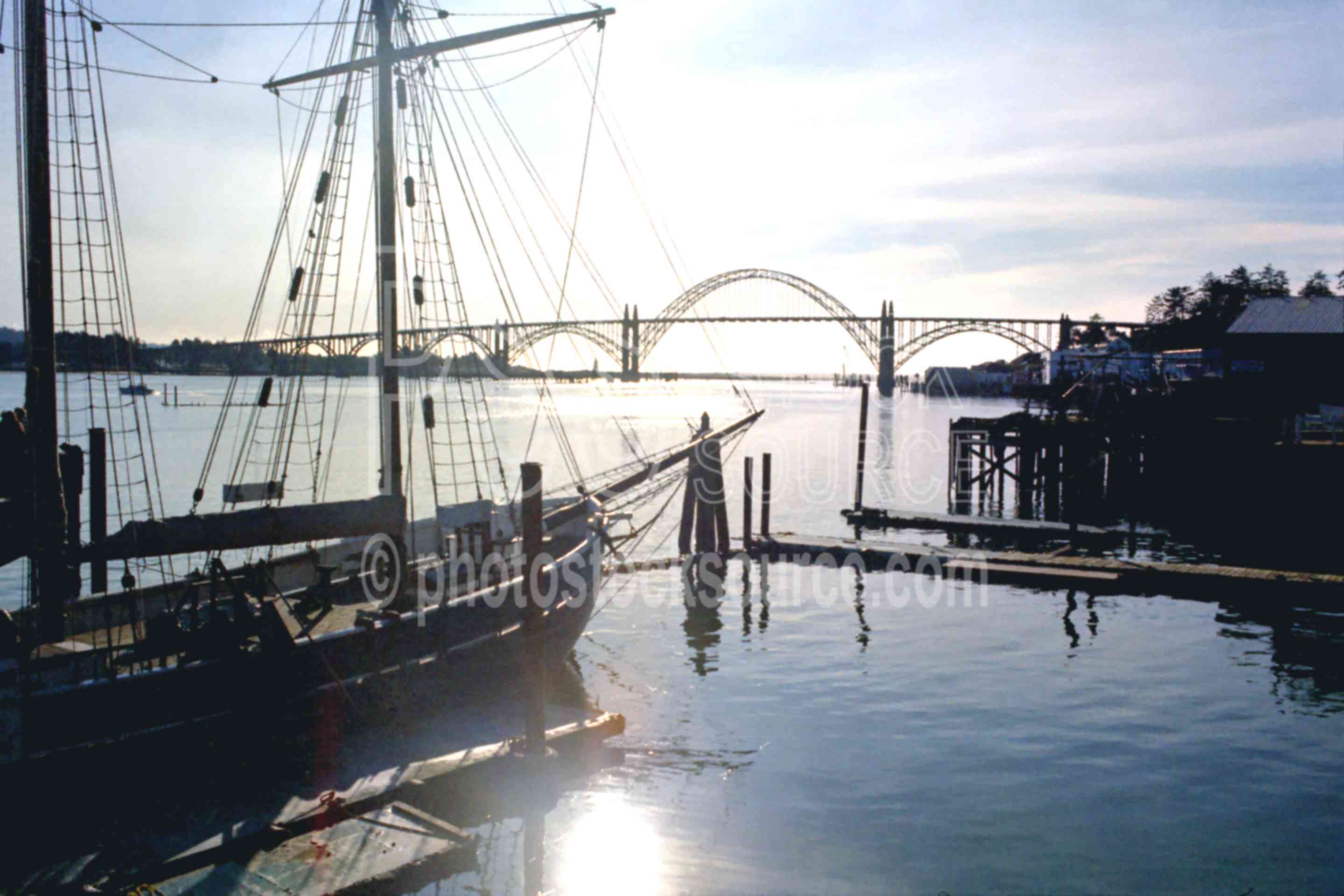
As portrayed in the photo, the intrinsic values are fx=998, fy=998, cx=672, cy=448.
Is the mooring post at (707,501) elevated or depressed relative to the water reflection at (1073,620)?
elevated

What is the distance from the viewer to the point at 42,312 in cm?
1132

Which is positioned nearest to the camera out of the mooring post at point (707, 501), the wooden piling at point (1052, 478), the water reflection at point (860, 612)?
the water reflection at point (860, 612)

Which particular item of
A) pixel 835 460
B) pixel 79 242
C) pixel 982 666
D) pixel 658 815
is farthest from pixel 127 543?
pixel 835 460

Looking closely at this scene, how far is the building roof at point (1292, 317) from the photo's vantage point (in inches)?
1811

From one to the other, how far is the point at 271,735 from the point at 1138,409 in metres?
38.9

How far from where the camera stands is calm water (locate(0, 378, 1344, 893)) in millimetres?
10625

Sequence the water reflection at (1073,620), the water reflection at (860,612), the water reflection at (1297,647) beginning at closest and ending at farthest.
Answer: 1. the water reflection at (1297,647)
2. the water reflection at (860,612)
3. the water reflection at (1073,620)

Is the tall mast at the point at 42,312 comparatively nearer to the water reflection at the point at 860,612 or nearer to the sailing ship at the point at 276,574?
the sailing ship at the point at 276,574

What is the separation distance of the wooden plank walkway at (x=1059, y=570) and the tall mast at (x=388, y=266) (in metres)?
12.8

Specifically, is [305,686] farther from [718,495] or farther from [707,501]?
[718,495]

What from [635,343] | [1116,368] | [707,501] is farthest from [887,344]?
[707,501]

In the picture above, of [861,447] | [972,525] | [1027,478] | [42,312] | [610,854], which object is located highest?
[42,312]

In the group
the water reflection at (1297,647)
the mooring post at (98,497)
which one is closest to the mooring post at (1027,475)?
the water reflection at (1297,647)

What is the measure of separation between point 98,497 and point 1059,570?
1902 cm
